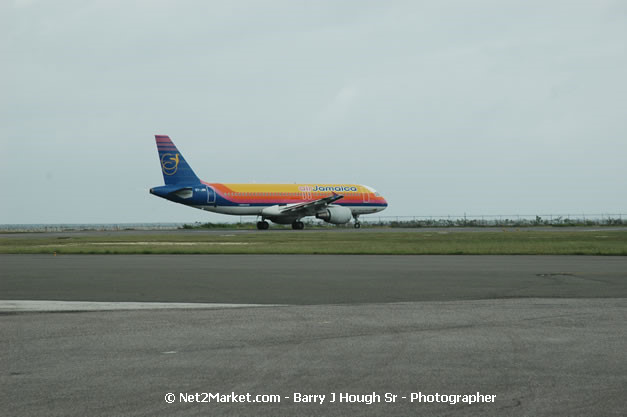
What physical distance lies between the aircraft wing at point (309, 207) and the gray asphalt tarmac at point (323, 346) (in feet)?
131

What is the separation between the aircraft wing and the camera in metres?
54.8

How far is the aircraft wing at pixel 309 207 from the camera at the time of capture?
5478cm

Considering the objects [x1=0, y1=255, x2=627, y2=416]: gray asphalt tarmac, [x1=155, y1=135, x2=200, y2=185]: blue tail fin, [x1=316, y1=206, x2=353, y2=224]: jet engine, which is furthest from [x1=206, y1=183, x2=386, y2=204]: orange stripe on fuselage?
[x1=0, y1=255, x2=627, y2=416]: gray asphalt tarmac

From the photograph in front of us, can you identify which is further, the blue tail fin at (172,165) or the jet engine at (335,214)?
the jet engine at (335,214)

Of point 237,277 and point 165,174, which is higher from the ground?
point 165,174

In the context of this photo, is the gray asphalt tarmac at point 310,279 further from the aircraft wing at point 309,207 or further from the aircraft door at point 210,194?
the aircraft wing at point 309,207

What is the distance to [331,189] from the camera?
60.4 metres

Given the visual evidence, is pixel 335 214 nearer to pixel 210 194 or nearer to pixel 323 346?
pixel 210 194

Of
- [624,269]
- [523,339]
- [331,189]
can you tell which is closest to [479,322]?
[523,339]

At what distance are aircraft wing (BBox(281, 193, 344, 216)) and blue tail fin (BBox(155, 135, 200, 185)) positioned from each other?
25.4ft

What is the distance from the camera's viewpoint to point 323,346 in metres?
7.48

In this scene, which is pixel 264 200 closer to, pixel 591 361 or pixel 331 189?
pixel 331 189

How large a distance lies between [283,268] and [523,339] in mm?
10659

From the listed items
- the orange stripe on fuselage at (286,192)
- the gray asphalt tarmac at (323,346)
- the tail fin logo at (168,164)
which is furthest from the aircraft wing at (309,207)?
the gray asphalt tarmac at (323,346)
